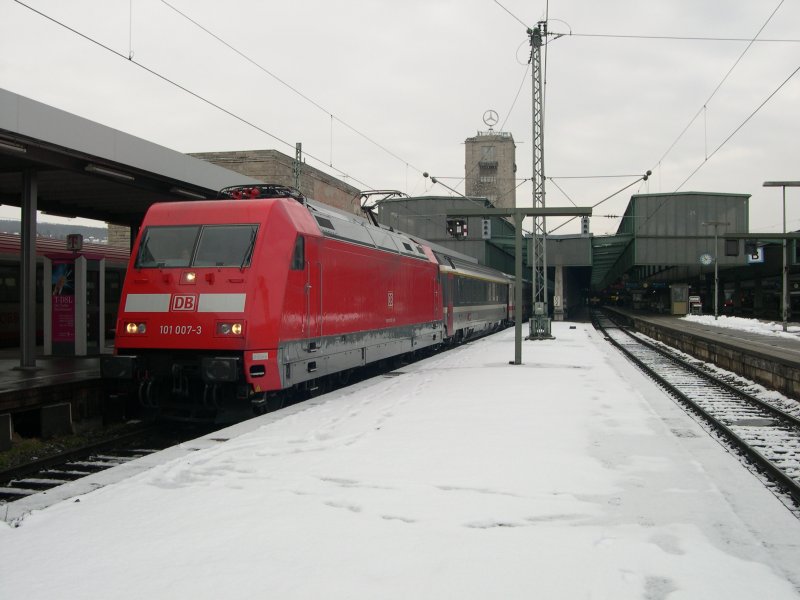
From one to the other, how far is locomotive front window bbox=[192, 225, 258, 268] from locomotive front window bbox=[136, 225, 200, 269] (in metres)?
0.18

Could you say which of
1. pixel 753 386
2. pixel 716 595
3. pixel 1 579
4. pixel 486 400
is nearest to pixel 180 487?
pixel 1 579

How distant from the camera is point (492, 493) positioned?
5176 mm

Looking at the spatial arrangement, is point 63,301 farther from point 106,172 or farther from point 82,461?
point 82,461

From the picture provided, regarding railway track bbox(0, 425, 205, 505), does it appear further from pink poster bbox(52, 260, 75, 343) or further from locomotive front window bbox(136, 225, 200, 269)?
pink poster bbox(52, 260, 75, 343)

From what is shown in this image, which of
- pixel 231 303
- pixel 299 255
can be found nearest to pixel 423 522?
pixel 231 303

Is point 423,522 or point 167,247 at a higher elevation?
point 167,247

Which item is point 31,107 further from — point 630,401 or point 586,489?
point 630,401

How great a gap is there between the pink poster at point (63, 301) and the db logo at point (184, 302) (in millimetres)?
6019

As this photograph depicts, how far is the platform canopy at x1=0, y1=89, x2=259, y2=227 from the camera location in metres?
9.84

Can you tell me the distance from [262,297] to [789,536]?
6283mm

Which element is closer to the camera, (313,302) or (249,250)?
(249,250)

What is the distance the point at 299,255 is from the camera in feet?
31.0

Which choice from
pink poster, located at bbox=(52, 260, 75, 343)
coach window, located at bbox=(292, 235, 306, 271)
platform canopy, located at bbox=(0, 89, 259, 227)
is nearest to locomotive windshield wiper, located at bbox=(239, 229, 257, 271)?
coach window, located at bbox=(292, 235, 306, 271)

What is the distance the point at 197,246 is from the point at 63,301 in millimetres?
6440
